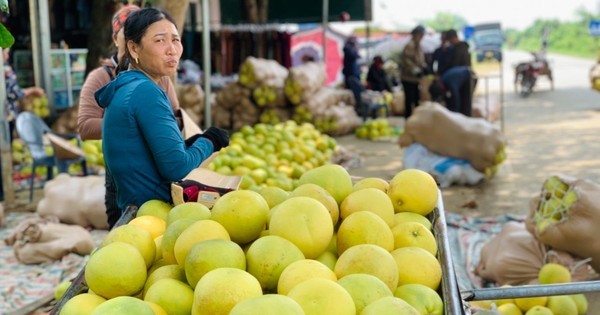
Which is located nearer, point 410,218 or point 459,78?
point 410,218

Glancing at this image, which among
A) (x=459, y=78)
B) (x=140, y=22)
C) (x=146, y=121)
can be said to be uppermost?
(x=140, y=22)

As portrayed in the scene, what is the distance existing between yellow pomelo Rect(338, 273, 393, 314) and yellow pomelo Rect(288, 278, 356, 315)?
0.16 feet

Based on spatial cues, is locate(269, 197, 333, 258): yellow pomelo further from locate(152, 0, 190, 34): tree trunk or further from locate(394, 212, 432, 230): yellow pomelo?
locate(152, 0, 190, 34): tree trunk

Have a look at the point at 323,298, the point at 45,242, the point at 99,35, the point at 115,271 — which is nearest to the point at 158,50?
the point at 115,271

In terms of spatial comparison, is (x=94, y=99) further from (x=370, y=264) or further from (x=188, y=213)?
(x=370, y=264)

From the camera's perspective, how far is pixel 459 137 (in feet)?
25.0

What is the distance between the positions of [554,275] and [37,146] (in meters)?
5.81

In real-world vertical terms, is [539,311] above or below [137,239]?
below

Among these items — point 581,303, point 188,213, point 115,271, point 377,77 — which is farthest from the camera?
point 377,77

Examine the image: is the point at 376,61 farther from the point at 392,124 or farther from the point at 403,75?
the point at 403,75

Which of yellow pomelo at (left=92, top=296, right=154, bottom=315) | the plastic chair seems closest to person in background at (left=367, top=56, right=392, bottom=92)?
the plastic chair

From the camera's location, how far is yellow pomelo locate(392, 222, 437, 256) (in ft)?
6.67

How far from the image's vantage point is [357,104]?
1396 cm

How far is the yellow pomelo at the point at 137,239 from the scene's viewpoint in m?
1.95
